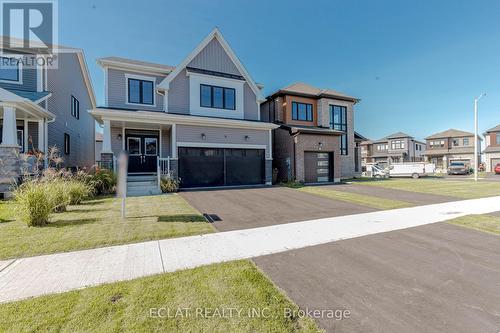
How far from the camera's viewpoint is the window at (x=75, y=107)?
18.5 metres

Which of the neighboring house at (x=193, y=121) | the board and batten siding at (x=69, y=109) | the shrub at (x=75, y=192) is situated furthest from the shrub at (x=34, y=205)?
the board and batten siding at (x=69, y=109)

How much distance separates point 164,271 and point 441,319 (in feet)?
12.4

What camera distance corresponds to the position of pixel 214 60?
1631 cm

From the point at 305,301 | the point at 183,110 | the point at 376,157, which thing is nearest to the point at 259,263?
the point at 305,301

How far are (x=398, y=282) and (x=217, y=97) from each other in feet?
49.4

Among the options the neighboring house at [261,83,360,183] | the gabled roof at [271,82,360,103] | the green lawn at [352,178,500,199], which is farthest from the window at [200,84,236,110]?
the green lawn at [352,178,500,199]

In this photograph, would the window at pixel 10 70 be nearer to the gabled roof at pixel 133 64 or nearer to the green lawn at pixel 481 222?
the gabled roof at pixel 133 64

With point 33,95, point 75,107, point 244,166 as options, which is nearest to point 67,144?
point 75,107

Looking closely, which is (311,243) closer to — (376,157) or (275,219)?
(275,219)

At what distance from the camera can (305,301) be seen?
299cm

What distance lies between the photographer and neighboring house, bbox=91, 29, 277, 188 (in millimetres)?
14219

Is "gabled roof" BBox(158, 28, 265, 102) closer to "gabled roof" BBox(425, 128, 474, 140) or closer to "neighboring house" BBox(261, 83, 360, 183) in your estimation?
"neighboring house" BBox(261, 83, 360, 183)

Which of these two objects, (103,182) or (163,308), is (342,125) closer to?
(103,182)

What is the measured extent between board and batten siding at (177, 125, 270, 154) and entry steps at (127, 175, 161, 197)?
2.86 m
